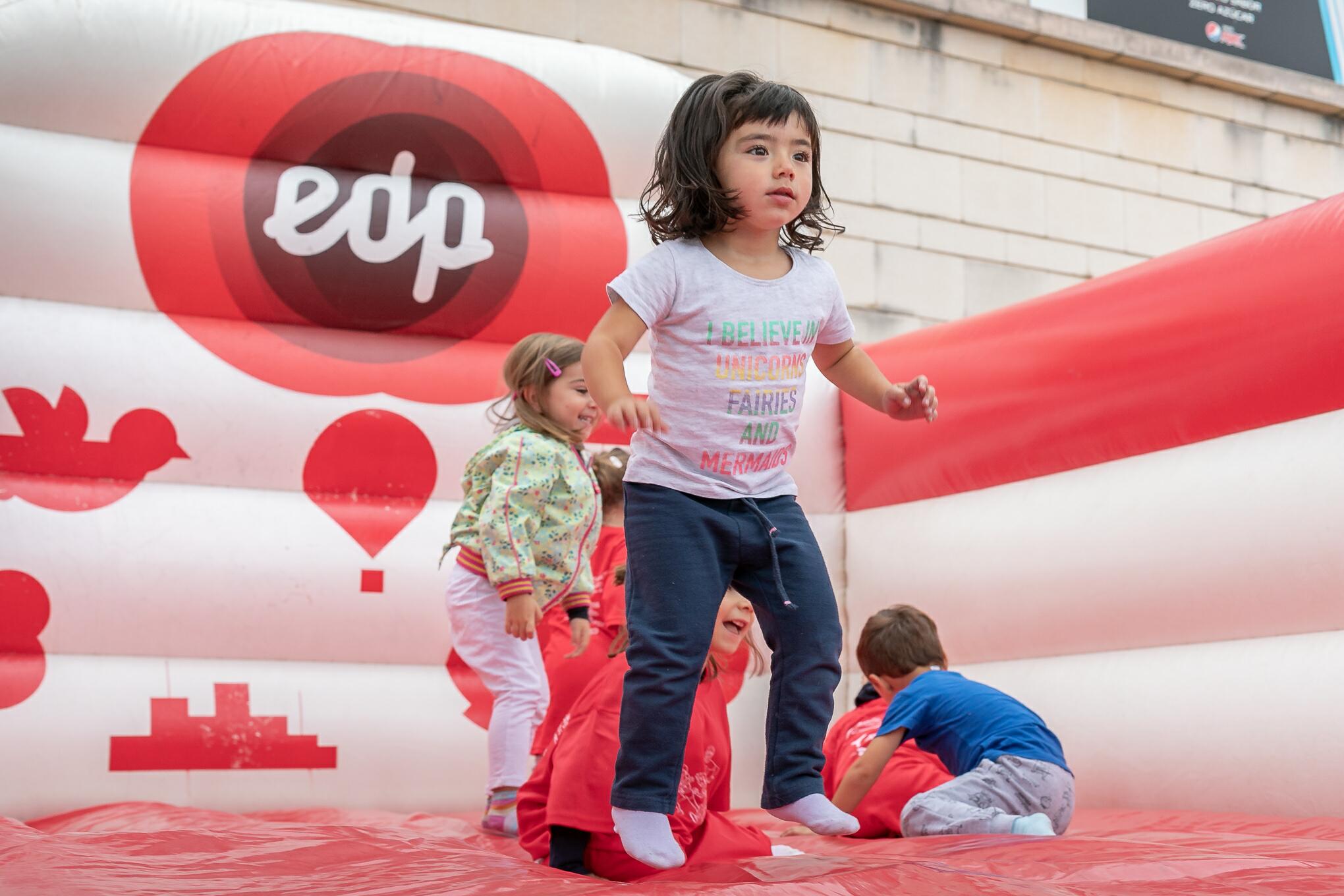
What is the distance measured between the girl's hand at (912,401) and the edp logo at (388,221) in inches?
49.3

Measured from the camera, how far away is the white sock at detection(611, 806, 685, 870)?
121cm

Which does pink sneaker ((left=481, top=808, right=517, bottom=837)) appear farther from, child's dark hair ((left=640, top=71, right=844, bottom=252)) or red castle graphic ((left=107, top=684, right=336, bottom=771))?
child's dark hair ((left=640, top=71, right=844, bottom=252))

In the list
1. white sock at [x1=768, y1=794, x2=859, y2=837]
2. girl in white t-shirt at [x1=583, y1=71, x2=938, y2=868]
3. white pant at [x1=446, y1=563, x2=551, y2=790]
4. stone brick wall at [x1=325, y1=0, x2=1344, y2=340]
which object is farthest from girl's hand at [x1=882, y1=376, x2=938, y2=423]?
stone brick wall at [x1=325, y1=0, x2=1344, y2=340]

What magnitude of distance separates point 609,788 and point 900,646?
2.44ft

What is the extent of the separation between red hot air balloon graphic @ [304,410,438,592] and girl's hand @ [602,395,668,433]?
4.01 ft

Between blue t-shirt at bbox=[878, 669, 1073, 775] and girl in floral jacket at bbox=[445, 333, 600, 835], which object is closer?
blue t-shirt at bbox=[878, 669, 1073, 775]

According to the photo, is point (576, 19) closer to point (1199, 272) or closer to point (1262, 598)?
point (1199, 272)

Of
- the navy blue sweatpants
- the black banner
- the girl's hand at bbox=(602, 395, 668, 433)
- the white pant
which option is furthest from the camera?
the black banner

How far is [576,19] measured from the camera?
11.2ft

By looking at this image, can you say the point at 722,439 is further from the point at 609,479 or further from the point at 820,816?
the point at 609,479

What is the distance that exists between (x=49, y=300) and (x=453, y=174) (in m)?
0.76

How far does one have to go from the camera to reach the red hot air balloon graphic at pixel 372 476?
227 cm

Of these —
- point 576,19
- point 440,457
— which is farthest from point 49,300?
point 576,19

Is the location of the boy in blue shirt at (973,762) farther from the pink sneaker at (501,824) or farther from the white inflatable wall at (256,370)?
the white inflatable wall at (256,370)
